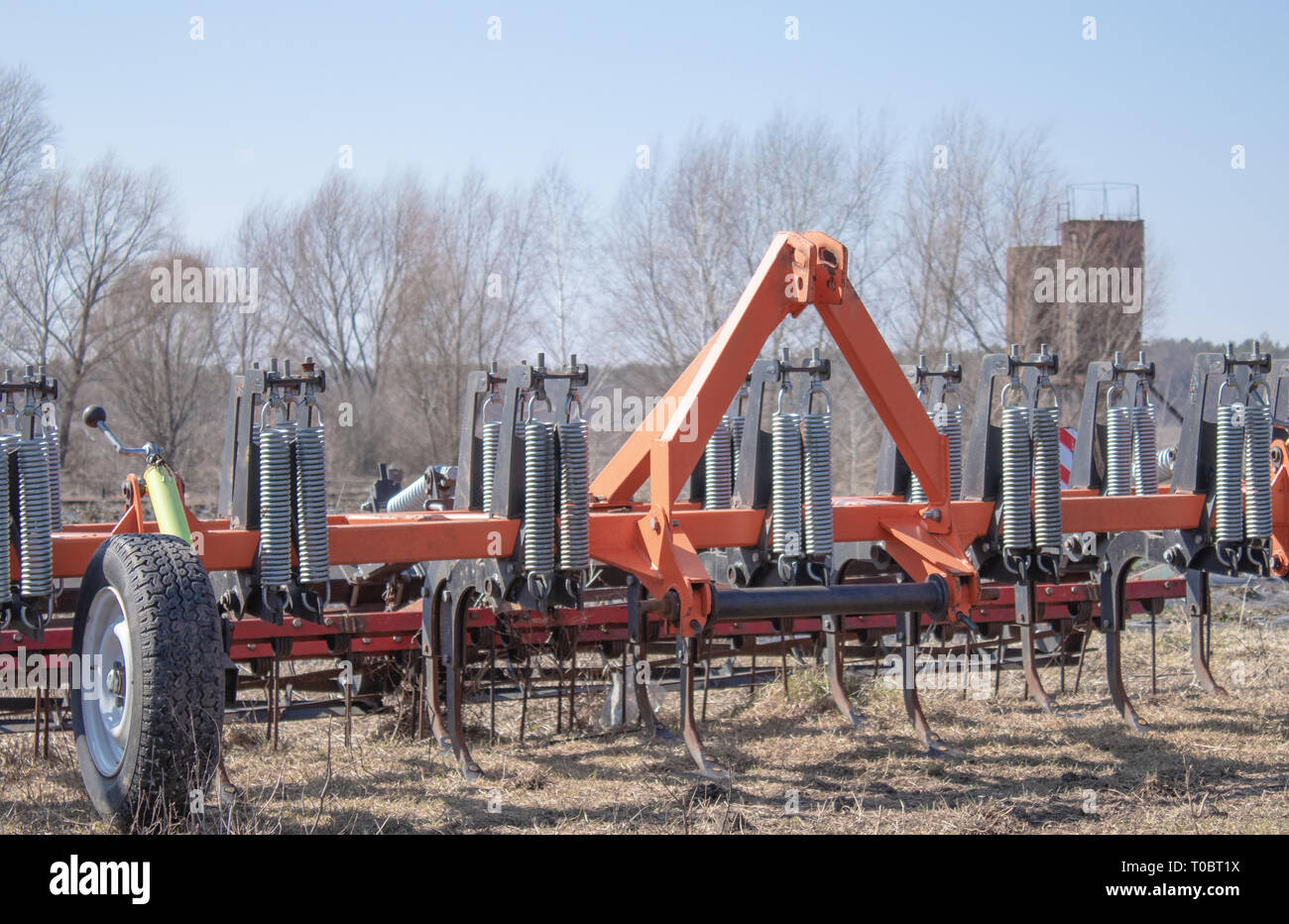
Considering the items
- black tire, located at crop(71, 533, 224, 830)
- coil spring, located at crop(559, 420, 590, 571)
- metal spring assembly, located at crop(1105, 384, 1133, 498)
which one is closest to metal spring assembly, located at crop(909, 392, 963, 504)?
metal spring assembly, located at crop(1105, 384, 1133, 498)

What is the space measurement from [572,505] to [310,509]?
3.39 feet

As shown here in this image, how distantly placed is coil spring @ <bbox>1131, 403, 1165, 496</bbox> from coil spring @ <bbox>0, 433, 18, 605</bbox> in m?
5.42

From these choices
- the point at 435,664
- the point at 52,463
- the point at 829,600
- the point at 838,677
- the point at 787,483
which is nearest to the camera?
the point at 52,463

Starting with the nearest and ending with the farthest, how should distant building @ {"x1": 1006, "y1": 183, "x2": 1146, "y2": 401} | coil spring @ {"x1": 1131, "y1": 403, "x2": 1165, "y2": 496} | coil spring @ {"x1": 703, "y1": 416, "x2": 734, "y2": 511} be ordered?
coil spring @ {"x1": 703, "y1": 416, "x2": 734, "y2": 511} < coil spring @ {"x1": 1131, "y1": 403, "x2": 1165, "y2": 496} < distant building @ {"x1": 1006, "y1": 183, "x2": 1146, "y2": 401}

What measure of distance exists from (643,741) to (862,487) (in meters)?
23.5

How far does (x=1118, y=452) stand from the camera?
6855 mm

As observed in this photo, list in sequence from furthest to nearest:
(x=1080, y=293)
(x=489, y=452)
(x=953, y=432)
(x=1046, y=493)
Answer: (x=1080, y=293) → (x=953, y=432) → (x=1046, y=493) → (x=489, y=452)

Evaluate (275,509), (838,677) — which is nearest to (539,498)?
(275,509)

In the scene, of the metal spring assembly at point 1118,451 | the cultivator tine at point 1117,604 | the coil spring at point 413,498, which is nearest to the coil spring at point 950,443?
the metal spring assembly at point 1118,451

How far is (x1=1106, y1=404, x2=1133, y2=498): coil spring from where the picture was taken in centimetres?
684

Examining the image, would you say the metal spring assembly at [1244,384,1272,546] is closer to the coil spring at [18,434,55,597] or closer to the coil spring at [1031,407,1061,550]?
the coil spring at [1031,407,1061,550]

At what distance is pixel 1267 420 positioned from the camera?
6379mm

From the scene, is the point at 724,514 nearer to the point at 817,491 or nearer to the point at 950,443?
the point at 817,491
